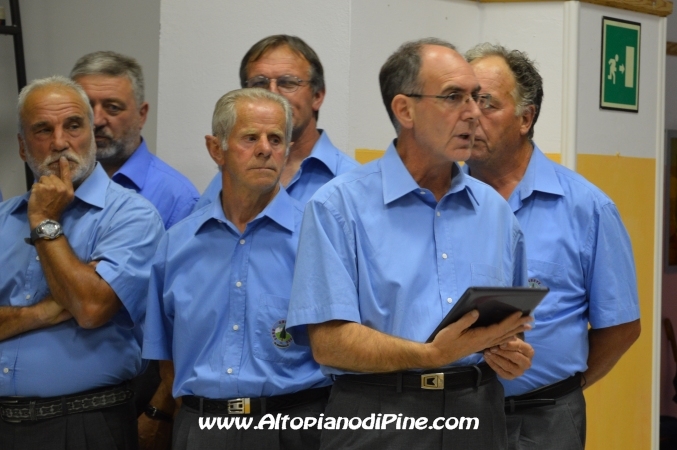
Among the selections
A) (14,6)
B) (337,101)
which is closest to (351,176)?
(337,101)

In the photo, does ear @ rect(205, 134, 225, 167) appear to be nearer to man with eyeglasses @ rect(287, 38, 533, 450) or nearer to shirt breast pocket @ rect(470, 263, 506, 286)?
man with eyeglasses @ rect(287, 38, 533, 450)

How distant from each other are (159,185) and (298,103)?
673 millimetres

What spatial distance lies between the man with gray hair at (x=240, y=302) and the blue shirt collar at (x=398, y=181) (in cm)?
43

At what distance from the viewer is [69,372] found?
2734mm

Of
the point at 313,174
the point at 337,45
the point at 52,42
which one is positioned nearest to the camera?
the point at 313,174

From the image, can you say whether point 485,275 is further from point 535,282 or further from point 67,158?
point 67,158

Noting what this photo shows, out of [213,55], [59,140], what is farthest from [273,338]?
[213,55]

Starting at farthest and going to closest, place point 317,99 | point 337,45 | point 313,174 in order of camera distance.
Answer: point 337,45 < point 317,99 < point 313,174

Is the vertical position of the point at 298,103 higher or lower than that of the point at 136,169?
higher

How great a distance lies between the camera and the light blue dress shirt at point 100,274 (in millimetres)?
2732

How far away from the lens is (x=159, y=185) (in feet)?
11.2

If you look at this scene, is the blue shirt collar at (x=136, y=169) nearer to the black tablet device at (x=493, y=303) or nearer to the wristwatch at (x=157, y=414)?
the wristwatch at (x=157, y=414)

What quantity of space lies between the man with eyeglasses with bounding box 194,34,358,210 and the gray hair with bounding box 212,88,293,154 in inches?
12.5

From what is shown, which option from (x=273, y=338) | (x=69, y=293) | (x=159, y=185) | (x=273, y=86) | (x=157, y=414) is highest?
(x=273, y=86)
